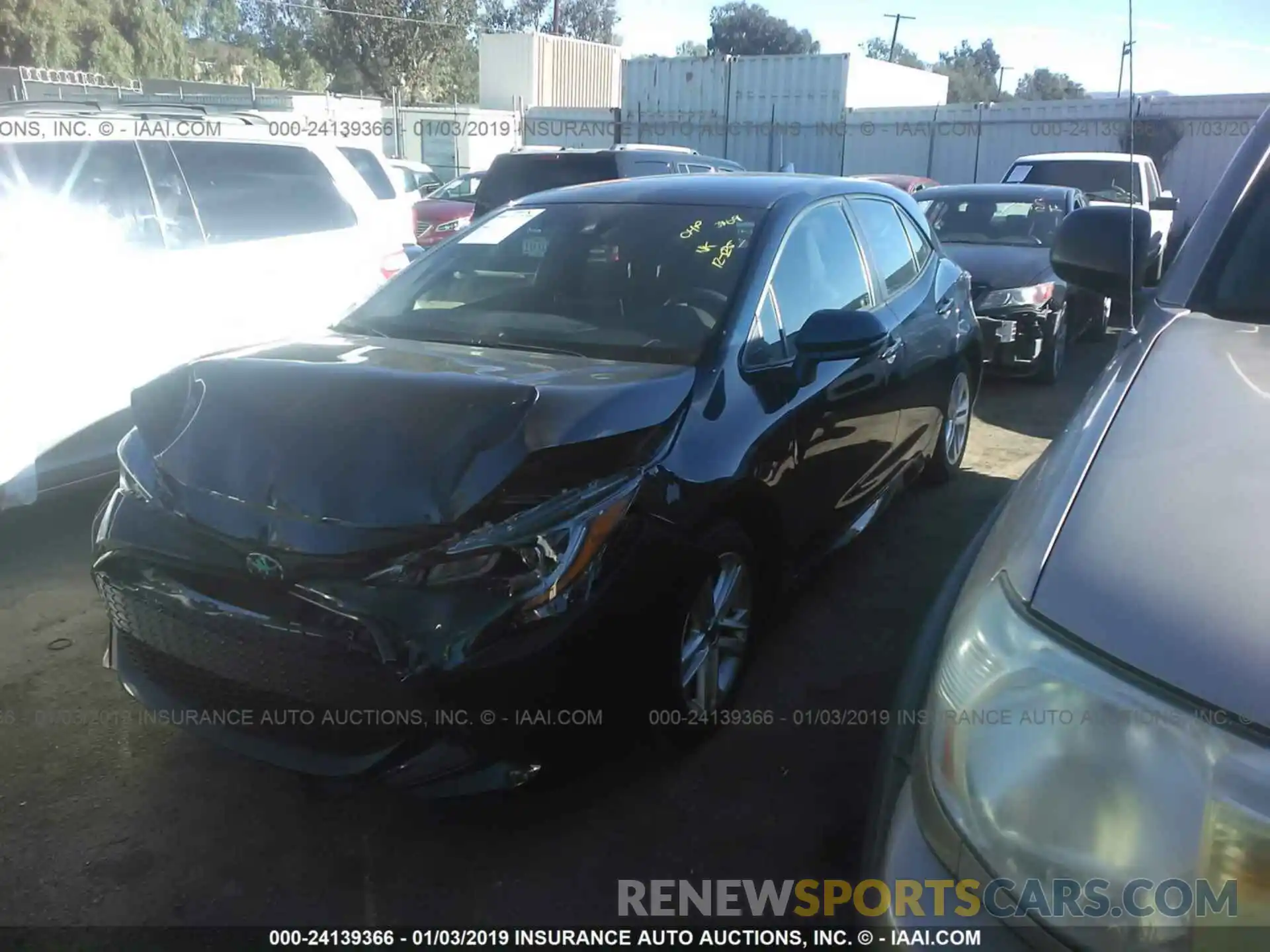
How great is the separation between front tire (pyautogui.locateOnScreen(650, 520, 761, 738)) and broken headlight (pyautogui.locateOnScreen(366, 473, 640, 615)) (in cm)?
43

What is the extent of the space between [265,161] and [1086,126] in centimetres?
1916

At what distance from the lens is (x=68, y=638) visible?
3.63 metres

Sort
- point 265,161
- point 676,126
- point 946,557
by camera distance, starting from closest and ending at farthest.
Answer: point 946,557 < point 265,161 < point 676,126

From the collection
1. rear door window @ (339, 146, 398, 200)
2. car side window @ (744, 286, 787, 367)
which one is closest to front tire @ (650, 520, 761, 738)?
car side window @ (744, 286, 787, 367)

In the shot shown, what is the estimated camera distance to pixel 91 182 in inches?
182

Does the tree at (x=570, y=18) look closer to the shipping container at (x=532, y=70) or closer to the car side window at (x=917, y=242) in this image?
the shipping container at (x=532, y=70)

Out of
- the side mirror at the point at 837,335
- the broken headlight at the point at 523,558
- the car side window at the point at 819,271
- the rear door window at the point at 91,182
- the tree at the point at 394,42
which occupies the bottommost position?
the broken headlight at the point at 523,558

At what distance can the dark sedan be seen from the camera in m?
2.21

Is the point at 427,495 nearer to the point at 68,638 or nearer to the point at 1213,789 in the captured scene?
the point at 1213,789

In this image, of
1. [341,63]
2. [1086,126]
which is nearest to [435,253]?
[1086,126]

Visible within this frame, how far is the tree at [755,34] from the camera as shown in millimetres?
59281

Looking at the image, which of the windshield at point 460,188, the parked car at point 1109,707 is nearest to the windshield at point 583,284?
the parked car at point 1109,707

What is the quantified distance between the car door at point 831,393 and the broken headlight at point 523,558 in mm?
1075

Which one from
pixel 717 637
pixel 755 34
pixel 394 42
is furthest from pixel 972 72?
pixel 717 637
